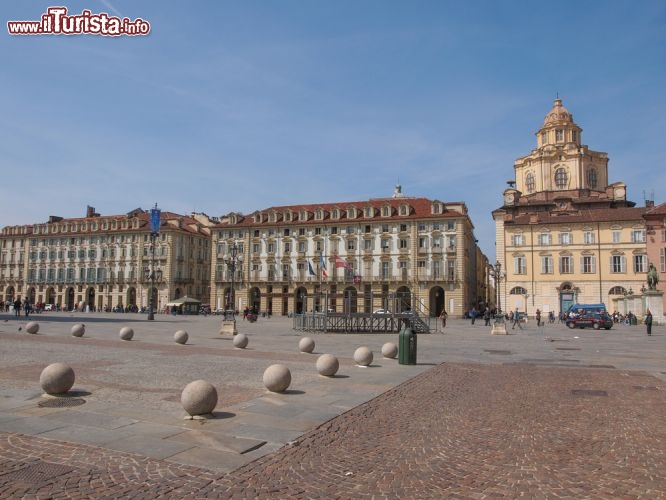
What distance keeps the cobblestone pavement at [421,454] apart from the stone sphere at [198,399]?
102cm

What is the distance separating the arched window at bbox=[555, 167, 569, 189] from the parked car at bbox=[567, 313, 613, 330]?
130ft

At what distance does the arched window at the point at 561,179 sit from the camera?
78562 millimetres

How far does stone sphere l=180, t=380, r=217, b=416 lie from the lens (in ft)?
25.6

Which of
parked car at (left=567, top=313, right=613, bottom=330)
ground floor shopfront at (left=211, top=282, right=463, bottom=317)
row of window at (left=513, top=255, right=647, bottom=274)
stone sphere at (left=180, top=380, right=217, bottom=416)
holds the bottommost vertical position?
parked car at (left=567, top=313, right=613, bottom=330)

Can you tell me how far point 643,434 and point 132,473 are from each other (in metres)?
6.72

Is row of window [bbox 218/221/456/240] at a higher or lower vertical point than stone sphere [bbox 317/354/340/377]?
higher

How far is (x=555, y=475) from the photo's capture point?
228 inches

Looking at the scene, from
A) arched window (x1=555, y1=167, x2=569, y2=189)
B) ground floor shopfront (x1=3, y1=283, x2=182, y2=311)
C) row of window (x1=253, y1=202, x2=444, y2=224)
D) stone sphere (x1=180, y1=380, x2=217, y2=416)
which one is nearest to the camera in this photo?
stone sphere (x1=180, y1=380, x2=217, y2=416)

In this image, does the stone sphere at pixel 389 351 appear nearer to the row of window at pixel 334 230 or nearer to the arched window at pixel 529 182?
the row of window at pixel 334 230

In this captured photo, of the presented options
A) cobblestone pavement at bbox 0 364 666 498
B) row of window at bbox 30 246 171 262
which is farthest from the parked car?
row of window at bbox 30 246 171 262

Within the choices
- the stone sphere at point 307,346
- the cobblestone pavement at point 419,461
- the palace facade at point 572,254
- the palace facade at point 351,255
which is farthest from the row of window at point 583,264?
the cobblestone pavement at point 419,461

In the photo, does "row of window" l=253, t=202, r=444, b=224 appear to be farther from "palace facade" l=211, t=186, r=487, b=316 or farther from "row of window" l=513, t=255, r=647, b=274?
"row of window" l=513, t=255, r=647, b=274

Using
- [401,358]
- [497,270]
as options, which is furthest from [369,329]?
[401,358]

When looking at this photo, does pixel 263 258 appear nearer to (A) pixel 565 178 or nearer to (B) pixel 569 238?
(B) pixel 569 238
